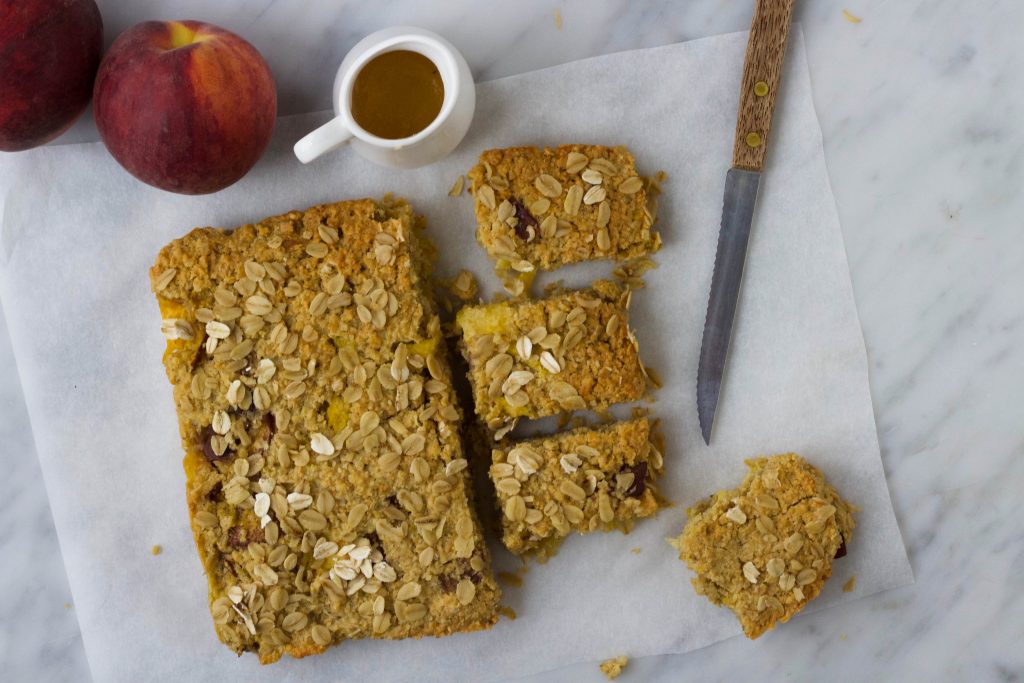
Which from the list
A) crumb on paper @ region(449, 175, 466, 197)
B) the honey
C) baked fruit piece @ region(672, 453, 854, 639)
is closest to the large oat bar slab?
crumb on paper @ region(449, 175, 466, 197)

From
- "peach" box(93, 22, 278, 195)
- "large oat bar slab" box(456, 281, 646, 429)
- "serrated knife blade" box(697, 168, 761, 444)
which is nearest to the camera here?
"peach" box(93, 22, 278, 195)

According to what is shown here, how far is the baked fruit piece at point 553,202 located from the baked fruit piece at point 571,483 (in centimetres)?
58

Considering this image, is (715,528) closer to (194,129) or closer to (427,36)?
(427,36)

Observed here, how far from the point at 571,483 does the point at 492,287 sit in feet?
2.29

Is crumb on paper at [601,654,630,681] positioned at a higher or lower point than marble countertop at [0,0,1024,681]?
lower

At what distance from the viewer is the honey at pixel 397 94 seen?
2727 millimetres

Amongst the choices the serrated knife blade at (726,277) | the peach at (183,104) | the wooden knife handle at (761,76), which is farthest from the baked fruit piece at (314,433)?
the wooden knife handle at (761,76)

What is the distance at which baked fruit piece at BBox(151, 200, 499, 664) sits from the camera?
109 inches

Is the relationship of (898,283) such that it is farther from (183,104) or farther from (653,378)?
(183,104)

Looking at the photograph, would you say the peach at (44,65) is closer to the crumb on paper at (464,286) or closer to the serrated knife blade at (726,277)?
the crumb on paper at (464,286)

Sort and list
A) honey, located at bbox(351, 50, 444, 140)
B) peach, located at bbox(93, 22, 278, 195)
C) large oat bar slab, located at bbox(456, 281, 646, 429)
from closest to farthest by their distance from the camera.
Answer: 1. peach, located at bbox(93, 22, 278, 195)
2. honey, located at bbox(351, 50, 444, 140)
3. large oat bar slab, located at bbox(456, 281, 646, 429)

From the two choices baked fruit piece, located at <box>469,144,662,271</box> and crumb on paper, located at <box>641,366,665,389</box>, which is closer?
baked fruit piece, located at <box>469,144,662,271</box>

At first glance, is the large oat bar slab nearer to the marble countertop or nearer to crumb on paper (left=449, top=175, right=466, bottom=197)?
crumb on paper (left=449, top=175, right=466, bottom=197)

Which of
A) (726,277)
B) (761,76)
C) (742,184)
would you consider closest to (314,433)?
(726,277)
